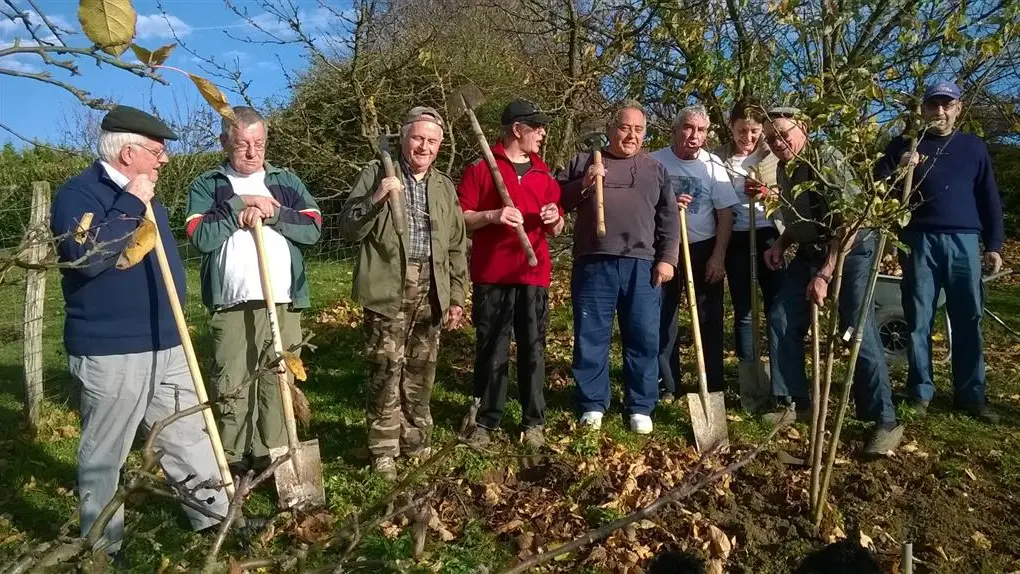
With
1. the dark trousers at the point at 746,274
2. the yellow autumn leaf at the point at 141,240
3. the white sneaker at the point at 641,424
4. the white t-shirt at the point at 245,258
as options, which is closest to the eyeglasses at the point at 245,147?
the white t-shirt at the point at 245,258

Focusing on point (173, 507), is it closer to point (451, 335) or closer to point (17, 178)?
point (451, 335)

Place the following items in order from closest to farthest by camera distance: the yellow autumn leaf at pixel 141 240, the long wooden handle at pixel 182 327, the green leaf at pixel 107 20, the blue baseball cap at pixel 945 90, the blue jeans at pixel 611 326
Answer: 1. the green leaf at pixel 107 20
2. the yellow autumn leaf at pixel 141 240
3. the long wooden handle at pixel 182 327
4. the blue baseball cap at pixel 945 90
5. the blue jeans at pixel 611 326

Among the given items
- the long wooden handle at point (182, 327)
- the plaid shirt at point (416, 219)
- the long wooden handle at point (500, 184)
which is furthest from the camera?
the long wooden handle at point (500, 184)

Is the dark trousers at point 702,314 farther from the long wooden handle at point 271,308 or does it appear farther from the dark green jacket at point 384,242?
the long wooden handle at point 271,308

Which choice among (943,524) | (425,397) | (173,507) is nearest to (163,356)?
(173,507)

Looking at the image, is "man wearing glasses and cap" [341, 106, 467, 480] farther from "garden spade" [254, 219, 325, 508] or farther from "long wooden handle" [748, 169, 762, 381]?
"long wooden handle" [748, 169, 762, 381]

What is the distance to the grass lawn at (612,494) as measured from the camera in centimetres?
340

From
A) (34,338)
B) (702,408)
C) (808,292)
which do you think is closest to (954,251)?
(808,292)

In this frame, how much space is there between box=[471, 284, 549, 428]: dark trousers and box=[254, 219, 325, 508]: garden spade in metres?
1.06

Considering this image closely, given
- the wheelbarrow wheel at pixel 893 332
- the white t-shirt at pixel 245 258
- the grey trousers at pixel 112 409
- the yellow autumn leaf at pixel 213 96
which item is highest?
the yellow autumn leaf at pixel 213 96

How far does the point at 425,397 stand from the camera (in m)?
4.32

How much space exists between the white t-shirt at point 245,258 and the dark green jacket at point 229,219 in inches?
1.3

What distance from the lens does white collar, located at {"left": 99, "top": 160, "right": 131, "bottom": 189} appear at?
10.1ft

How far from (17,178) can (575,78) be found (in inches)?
324
